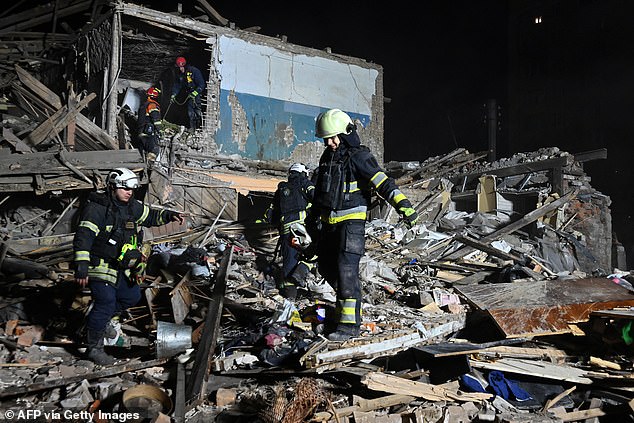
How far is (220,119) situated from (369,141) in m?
5.04

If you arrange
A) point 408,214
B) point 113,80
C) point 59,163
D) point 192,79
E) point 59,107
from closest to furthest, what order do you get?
1. point 408,214
2. point 59,163
3. point 59,107
4. point 113,80
5. point 192,79

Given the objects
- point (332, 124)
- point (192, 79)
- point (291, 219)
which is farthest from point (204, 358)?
point (192, 79)

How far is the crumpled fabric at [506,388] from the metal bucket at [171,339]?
280cm

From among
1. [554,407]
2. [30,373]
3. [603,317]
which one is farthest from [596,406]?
[30,373]

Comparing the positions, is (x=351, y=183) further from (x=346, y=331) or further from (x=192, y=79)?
(x=192, y=79)

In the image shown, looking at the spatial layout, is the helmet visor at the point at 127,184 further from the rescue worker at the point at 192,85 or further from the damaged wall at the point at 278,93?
the damaged wall at the point at 278,93

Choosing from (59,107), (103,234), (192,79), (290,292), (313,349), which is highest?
(192,79)

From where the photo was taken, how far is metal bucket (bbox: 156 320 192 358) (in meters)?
3.88

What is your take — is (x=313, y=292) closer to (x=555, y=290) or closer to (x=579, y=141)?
(x=555, y=290)

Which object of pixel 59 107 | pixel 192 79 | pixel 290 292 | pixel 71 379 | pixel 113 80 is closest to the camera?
pixel 71 379

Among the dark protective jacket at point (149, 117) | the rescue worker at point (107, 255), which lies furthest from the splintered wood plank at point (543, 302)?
the dark protective jacket at point (149, 117)

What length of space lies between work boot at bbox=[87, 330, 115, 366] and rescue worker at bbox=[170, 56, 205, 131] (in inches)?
306

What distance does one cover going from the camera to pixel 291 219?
643cm

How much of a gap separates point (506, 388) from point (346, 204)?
216cm
